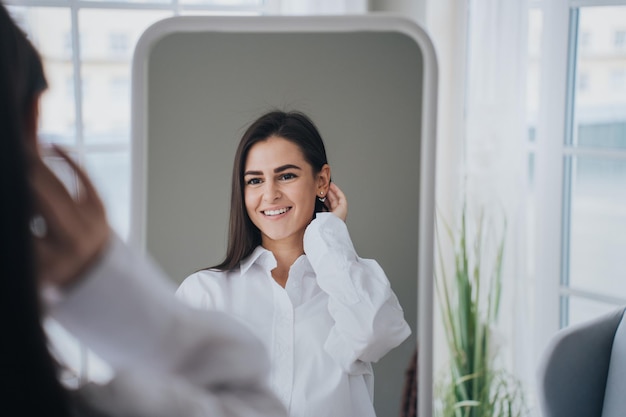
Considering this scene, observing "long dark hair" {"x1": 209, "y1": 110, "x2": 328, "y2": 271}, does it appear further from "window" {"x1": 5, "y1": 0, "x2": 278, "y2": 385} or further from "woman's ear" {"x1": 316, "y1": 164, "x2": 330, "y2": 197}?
"window" {"x1": 5, "y1": 0, "x2": 278, "y2": 385}

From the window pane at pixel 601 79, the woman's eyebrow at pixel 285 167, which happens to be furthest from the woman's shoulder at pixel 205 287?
the window pane at pixel 601 79

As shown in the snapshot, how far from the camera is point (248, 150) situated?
1405mm

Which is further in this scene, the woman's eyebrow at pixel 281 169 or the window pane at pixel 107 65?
the window pane at pixel 107 65

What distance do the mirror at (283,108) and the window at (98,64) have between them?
81 centimetres

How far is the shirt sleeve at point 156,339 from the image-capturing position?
598 millimetres

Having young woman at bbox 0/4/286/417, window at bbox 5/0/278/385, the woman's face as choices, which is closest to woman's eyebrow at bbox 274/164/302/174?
the woman's face

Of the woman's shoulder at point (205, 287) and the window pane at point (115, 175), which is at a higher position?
the window pane at point (115, 175)

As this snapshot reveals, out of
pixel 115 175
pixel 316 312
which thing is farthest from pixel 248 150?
pixel 115 175

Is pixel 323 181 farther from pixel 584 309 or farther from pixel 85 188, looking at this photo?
pixel 584 309

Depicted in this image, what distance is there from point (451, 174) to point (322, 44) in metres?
0.90

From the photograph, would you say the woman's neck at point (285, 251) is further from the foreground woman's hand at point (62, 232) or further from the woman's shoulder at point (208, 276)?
the foreground woman's hand at point (62, 232)

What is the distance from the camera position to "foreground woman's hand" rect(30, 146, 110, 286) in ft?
1.89

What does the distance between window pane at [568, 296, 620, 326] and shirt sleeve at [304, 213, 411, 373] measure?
104 centimetres

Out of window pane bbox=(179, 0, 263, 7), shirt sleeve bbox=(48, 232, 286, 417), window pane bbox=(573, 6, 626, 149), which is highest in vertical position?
window pane bbox=(179, 0, 263, 7)
